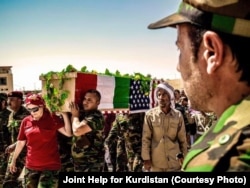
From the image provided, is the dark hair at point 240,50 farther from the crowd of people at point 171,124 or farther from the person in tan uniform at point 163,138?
the person in tan uniform at point 163,138

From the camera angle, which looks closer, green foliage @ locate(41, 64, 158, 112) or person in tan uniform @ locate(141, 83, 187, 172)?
green foliage @ locate(41, 64, 158, 112)

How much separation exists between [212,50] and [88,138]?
4041mm

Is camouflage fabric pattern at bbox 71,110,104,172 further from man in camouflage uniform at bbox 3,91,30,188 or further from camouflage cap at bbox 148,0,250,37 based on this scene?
camouflage cap at bbox 148,0,250,37

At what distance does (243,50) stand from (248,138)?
0.93ft

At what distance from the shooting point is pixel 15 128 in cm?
659

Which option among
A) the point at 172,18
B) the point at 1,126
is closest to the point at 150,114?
the point at 1,126

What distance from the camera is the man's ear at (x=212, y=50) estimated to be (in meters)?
1.16

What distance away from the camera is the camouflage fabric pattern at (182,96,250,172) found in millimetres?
952

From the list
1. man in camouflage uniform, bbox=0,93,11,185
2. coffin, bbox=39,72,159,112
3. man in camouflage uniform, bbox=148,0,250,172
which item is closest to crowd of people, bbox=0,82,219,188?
coffin, bbox=39,72,159,112

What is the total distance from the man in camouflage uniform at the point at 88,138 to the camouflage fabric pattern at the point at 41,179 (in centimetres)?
33

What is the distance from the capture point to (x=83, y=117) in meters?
5.23

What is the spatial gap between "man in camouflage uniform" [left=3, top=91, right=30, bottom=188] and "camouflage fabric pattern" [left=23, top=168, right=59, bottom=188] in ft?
3.09

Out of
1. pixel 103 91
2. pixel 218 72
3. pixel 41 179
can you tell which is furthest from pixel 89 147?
pixel 218 72

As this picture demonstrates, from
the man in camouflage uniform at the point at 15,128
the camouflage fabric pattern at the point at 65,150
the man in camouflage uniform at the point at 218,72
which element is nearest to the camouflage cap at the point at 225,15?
the man in camouflage uniform at the point at 218,72
